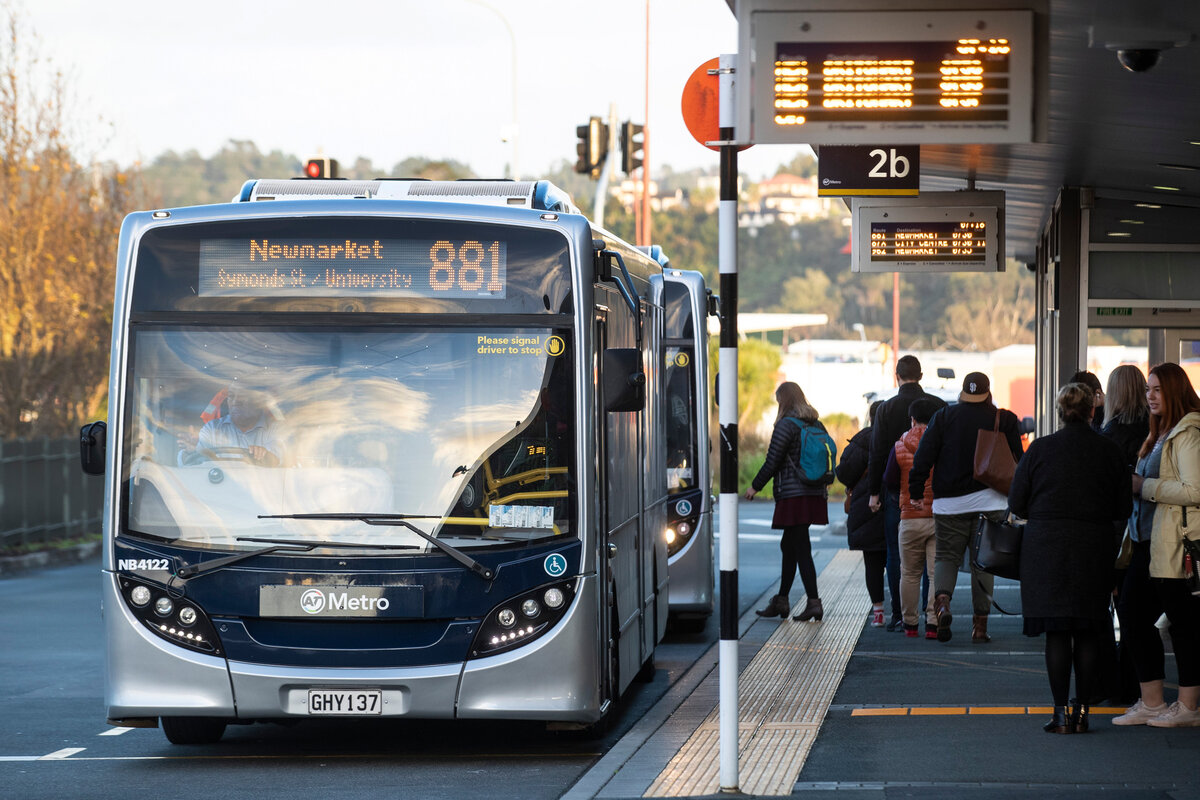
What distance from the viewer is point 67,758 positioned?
29.2ft

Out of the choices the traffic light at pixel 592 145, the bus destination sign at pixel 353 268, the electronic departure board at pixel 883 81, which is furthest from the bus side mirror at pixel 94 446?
the traffic light at pixel 592 145

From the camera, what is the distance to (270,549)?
27.2ft

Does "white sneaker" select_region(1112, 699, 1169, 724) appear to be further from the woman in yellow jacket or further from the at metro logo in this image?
the at metro logo

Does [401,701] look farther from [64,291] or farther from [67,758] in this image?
[64,291]

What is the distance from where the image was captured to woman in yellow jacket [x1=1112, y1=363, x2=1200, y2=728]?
27.7ft

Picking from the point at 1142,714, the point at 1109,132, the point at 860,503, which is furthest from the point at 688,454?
the point at 1142,714

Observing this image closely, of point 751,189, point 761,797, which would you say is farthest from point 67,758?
point 751,189

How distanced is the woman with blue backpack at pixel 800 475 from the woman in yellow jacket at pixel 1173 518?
16.9 ft

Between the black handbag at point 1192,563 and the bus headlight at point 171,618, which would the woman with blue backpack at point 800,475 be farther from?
the bus headlight at point 171,618

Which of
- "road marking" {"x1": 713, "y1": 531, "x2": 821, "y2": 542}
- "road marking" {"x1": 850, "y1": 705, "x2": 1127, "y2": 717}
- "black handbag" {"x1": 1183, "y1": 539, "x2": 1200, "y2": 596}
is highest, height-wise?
"black handbag" {"x1": 1183, "y1": 539, "x2": 1200, "y2": 596}

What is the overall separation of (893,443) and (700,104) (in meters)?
4.63

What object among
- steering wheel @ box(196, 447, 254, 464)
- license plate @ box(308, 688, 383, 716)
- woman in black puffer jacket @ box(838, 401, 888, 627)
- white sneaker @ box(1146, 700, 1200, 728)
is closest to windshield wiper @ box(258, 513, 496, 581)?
steering wheel @ box(196, 447, 254, 464)

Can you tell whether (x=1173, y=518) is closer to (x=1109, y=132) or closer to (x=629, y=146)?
(x=1109, y=132)

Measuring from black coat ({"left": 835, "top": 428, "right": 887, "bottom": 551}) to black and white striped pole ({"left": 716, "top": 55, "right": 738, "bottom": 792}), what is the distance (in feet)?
21.8
